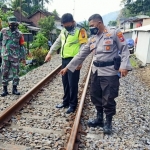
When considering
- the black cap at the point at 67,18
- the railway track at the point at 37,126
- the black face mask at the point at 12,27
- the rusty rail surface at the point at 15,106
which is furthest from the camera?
the black face mask at the point at 12,27

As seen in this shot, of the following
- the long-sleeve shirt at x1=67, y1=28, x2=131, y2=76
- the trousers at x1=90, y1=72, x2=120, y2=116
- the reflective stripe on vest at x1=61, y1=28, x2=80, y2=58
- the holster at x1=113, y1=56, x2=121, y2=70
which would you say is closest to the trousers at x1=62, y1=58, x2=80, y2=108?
the reflective stripe on vest at x1=61, y1=28, x2=80, y2=58

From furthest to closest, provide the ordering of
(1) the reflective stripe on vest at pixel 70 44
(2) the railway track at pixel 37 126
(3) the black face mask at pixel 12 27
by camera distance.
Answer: (3) the black face mask at pixel 12 27
(1) the reflective stripe on vest at pixel 70 44
(2) the railway track at pixel 37 126

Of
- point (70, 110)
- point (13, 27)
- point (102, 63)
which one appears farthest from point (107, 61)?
point (13, 27)

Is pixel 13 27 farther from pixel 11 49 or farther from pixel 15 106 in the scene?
pixel 15 106

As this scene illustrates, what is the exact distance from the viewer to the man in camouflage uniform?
551 centimetres

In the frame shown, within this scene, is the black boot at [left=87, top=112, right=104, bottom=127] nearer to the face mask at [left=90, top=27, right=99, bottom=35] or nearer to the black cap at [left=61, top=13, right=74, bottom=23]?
the face mask at [left=90, top=27, right=99, bottom=35]

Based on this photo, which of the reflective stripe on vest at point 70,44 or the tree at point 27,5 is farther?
the tree at point 27,5

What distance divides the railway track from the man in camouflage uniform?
74 cm

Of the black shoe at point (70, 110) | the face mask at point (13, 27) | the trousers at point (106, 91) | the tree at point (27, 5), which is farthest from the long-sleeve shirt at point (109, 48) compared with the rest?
the tree at point (27, 5)

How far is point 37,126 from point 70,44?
1.71m

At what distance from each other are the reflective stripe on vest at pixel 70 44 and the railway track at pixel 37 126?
3.74ft

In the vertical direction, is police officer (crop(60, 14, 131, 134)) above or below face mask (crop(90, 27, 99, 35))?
below

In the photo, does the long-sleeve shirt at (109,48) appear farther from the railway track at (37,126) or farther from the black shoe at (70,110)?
the black shoe at (70,110)

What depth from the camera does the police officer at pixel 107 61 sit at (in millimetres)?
3736
